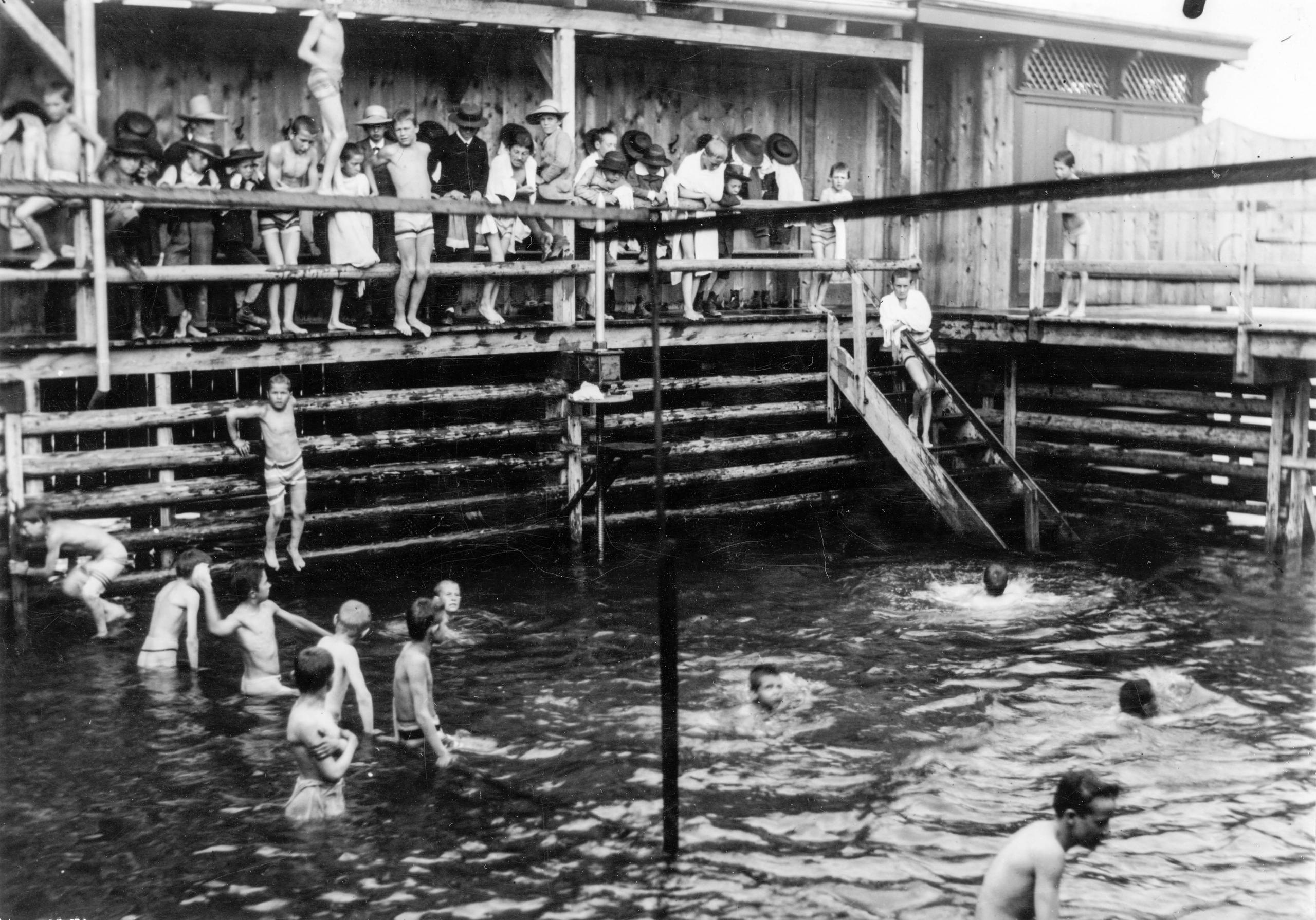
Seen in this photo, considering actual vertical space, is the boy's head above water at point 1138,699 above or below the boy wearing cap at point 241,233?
Result: below

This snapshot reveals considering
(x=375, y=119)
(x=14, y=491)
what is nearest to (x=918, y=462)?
(x=375, y=119)

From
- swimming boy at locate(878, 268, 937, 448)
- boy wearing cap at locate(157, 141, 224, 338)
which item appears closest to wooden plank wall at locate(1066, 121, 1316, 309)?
swimming boy at locate(878, 268, 937, 448)

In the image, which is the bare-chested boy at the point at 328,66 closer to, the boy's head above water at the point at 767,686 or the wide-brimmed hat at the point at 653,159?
the wide-brimmed hat at the point at 653,159

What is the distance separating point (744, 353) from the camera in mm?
18562

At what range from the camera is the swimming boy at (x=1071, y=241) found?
649 inches

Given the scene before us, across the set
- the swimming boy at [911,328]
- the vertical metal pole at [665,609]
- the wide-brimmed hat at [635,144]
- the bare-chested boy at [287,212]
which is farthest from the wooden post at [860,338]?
the vertical metal pole at [665,609]

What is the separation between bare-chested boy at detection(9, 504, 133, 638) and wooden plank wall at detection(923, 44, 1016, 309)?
12128mm

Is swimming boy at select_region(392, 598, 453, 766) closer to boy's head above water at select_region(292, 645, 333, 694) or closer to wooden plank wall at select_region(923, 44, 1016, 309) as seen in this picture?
boy's head above water at select_region(292, 645, 333, 694)

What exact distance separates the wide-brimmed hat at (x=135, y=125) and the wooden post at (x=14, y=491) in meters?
3.36

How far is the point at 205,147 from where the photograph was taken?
1312cm

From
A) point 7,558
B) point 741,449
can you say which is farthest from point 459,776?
point 741,449

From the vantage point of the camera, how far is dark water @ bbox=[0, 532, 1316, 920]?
24.2 ft

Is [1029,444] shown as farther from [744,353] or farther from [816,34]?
[816,34]

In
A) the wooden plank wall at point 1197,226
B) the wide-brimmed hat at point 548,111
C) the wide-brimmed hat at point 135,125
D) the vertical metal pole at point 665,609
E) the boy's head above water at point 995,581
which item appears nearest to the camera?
the vertical metal pole at point 665,609
